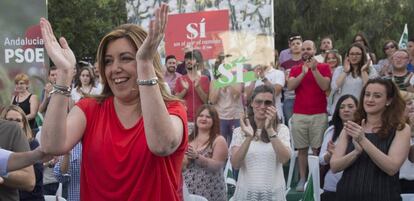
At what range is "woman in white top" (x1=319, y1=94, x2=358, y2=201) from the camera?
5.90 metres

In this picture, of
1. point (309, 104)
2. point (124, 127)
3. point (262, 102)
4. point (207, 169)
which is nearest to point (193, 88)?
point (309, 104)

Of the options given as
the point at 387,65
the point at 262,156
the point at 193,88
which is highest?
the point at 387,65

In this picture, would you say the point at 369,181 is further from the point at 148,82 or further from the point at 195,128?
the point at 148,82

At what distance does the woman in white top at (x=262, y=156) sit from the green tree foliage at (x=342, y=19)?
66.9 ft

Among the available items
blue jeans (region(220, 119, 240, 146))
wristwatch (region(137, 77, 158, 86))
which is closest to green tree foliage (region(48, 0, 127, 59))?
blue jeans (region(220, 119, 240, 146))

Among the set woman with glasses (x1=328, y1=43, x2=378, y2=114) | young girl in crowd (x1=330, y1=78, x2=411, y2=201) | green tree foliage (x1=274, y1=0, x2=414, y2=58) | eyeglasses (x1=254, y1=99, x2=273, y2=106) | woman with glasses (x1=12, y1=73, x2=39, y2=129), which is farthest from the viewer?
green tree foliage (x1=274, y1=0, x2=414, y2=58)

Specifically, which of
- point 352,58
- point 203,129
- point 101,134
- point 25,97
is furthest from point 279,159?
point 25,97

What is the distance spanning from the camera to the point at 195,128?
6.86m

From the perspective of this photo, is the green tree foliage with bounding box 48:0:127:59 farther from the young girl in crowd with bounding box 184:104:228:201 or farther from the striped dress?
the striped dress

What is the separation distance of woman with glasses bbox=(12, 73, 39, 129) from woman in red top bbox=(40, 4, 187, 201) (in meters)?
7.30

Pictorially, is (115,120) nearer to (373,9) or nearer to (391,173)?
(391,173)

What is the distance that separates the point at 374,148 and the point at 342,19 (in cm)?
2323

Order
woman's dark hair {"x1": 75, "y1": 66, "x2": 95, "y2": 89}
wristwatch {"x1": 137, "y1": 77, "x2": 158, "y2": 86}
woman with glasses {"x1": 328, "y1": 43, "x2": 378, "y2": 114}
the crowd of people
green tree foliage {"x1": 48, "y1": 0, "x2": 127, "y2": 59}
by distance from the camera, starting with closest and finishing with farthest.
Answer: wristwatch {"x1": 137, "y1": 77, "x2": 158, "y2": 86}
the crowd of people
woman with glasses {"x1": 328, "y1": 43, "x2": 378, "y2": 114}
woman's dark hair {"x1": 75, "y1": 66, "x2": 95, "y2": 89}
green tree foliage {"x1": 48, "y1": 0, "x2": 127, "y2": 59}

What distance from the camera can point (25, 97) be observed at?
10148 mm
